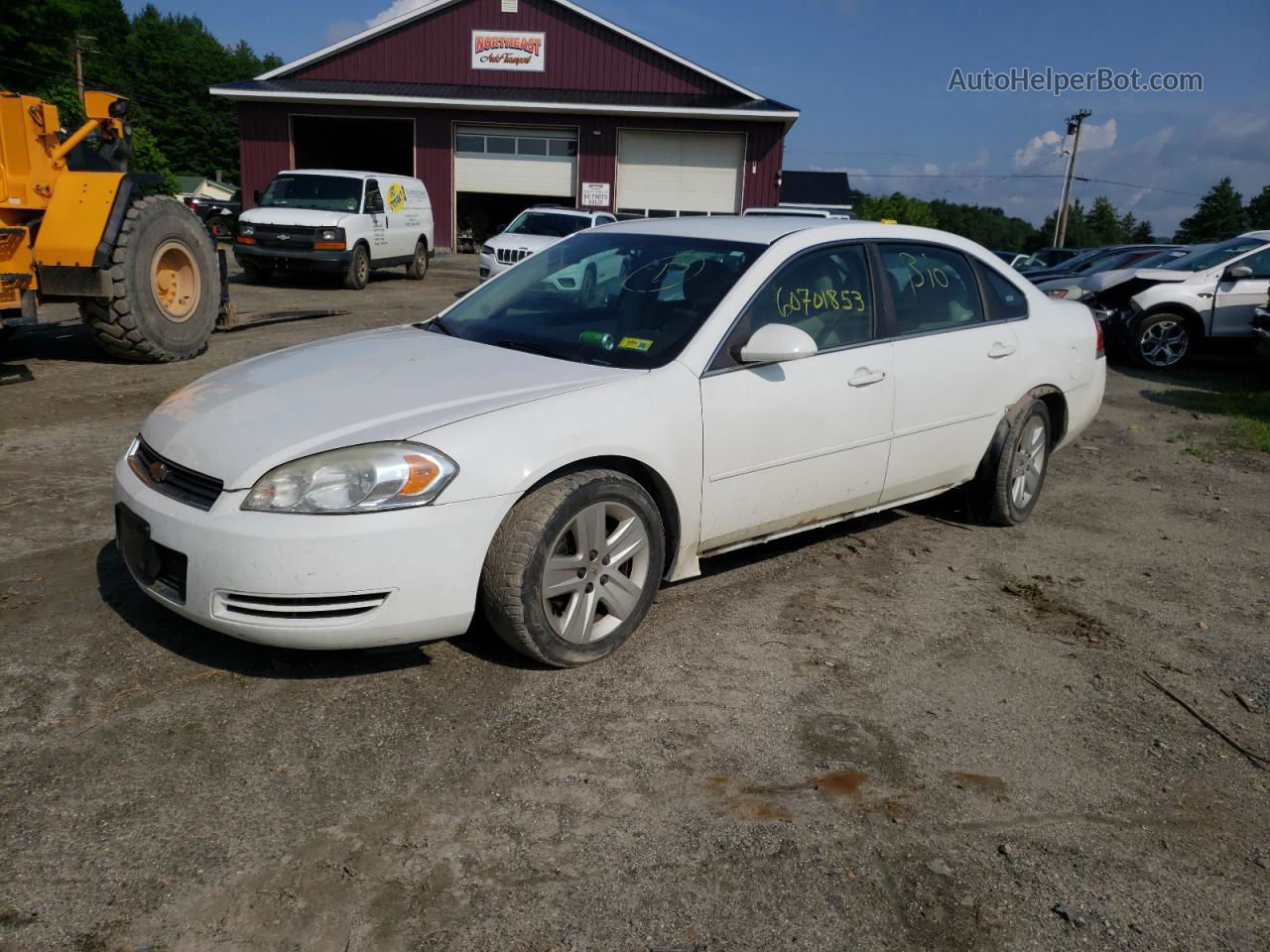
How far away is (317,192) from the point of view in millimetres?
18469

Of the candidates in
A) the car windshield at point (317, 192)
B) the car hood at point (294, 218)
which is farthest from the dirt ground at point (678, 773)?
the car windshield at point (317, 192)

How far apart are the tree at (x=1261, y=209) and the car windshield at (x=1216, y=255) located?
212 ft

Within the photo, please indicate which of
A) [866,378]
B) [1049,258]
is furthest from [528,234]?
[1049,258]

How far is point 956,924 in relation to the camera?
2.52m

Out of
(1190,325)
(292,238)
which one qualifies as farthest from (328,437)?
(292,238)

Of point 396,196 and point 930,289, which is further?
point 396,196

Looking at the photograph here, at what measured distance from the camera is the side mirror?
13.1 ft

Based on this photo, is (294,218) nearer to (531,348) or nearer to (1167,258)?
(1167,258)

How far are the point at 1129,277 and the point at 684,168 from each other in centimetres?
1941

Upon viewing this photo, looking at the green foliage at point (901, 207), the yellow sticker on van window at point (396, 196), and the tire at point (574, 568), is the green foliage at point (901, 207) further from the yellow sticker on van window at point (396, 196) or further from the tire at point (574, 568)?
the tire at point (574, 568)

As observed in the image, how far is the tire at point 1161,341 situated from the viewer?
12.9 metres

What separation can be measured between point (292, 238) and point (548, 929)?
16742mm

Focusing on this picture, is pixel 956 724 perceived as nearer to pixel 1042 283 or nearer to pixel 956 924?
pixel 956 924

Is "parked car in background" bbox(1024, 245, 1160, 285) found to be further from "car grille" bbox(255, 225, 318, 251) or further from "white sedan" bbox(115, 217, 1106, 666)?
"white sedan" bbox(115, 217, 1106, 666)
